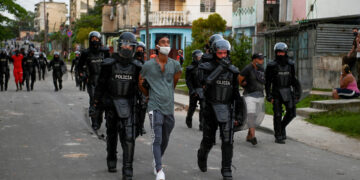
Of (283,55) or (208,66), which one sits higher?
(283,55)

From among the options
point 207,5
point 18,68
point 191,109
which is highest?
point 207,5

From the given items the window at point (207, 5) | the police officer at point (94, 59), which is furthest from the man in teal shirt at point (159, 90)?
the window at point (207, 5)

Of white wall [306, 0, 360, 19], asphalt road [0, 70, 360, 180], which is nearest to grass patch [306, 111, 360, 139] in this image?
asphalt road [0, 70, 360, 180]

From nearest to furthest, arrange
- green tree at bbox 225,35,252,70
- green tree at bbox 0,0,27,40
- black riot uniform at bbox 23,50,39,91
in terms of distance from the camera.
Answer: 1. black riot uniform at bbox 23,50,39,91
2. green tree at bbox 225,35,252,70
3. green tree at bbox 0,0,27,40

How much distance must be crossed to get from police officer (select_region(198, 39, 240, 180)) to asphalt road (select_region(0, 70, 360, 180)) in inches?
17.9

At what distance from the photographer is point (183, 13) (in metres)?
42.3

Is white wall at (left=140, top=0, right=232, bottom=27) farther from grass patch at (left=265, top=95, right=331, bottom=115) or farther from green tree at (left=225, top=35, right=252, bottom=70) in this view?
grass patch at (left=265, top=95, right=331, bottom=115)

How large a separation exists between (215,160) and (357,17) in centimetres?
1412

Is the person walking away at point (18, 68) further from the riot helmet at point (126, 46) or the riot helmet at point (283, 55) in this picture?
the riot helmet at point (126, 46)

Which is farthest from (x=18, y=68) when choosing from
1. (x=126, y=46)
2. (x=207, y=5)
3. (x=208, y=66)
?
(x=207, y=5)

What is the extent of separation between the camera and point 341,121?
466 inches

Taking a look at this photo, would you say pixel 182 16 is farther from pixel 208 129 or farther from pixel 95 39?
pixel 208 129

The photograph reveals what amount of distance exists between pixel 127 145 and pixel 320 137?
17.8 ft

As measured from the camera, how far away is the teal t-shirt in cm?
642
